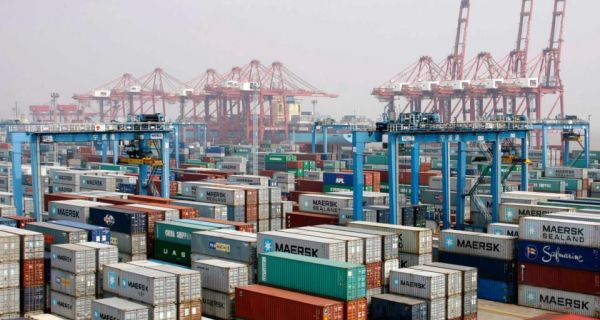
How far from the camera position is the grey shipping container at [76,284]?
3584 cm

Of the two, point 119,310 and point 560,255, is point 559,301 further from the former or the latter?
point 119,310

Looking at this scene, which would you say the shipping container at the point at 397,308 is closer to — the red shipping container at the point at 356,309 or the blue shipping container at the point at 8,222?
the red shipping container at the point at 356,309

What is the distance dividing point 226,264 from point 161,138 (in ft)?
82.4

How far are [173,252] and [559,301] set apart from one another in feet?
65.0

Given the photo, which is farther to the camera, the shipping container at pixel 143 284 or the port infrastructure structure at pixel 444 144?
the port infrastructure structure at pixel 444 144

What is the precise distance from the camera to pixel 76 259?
1405 inches

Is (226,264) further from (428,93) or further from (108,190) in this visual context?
(428,93)

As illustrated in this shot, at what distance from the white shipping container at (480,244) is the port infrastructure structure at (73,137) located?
948 inches

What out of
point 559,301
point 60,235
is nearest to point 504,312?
point 559,301

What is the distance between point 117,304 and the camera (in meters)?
31.7

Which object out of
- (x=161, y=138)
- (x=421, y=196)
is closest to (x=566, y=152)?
(x=421, y=196)

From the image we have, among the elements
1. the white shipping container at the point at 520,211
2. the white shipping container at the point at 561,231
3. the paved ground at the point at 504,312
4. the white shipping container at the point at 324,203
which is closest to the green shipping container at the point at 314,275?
the paved ground at the point at 504,312

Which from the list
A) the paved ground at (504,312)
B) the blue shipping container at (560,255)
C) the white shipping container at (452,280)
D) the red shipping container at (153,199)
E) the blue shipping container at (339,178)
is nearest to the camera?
the white shipping container at (452,280)

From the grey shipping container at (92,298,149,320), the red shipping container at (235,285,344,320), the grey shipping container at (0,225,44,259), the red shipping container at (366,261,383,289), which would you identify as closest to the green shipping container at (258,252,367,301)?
the red shipping container at (235,285,344,320)
